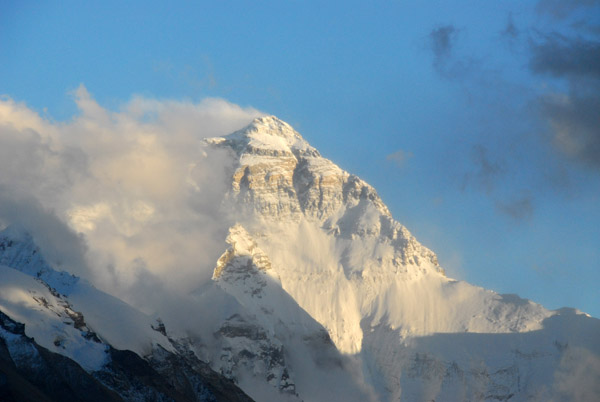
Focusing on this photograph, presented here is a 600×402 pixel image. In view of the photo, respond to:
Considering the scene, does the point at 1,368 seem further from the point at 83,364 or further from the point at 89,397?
the point at 83,364

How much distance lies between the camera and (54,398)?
172 m

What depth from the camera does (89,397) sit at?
180 metres

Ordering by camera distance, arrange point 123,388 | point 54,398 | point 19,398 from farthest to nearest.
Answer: point 123,388 < point 54,398 < point 19,398

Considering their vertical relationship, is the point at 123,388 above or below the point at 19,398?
above

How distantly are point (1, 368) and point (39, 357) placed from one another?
16.7 meters

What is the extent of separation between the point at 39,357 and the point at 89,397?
11009 millimetres

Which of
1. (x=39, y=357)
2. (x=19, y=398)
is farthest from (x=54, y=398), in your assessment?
(x=19, y=398)

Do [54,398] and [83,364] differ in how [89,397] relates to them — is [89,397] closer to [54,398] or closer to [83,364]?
[54,398]

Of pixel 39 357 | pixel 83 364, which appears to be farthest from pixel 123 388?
pixel 39 357

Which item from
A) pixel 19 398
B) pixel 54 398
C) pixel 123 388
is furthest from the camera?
pixel 123 388

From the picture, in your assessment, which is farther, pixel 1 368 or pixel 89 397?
pixel 89 397

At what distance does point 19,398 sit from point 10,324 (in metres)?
26.8

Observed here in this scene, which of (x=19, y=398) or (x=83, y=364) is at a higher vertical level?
(x=83, y=364)

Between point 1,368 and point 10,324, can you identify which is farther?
point 10,324
